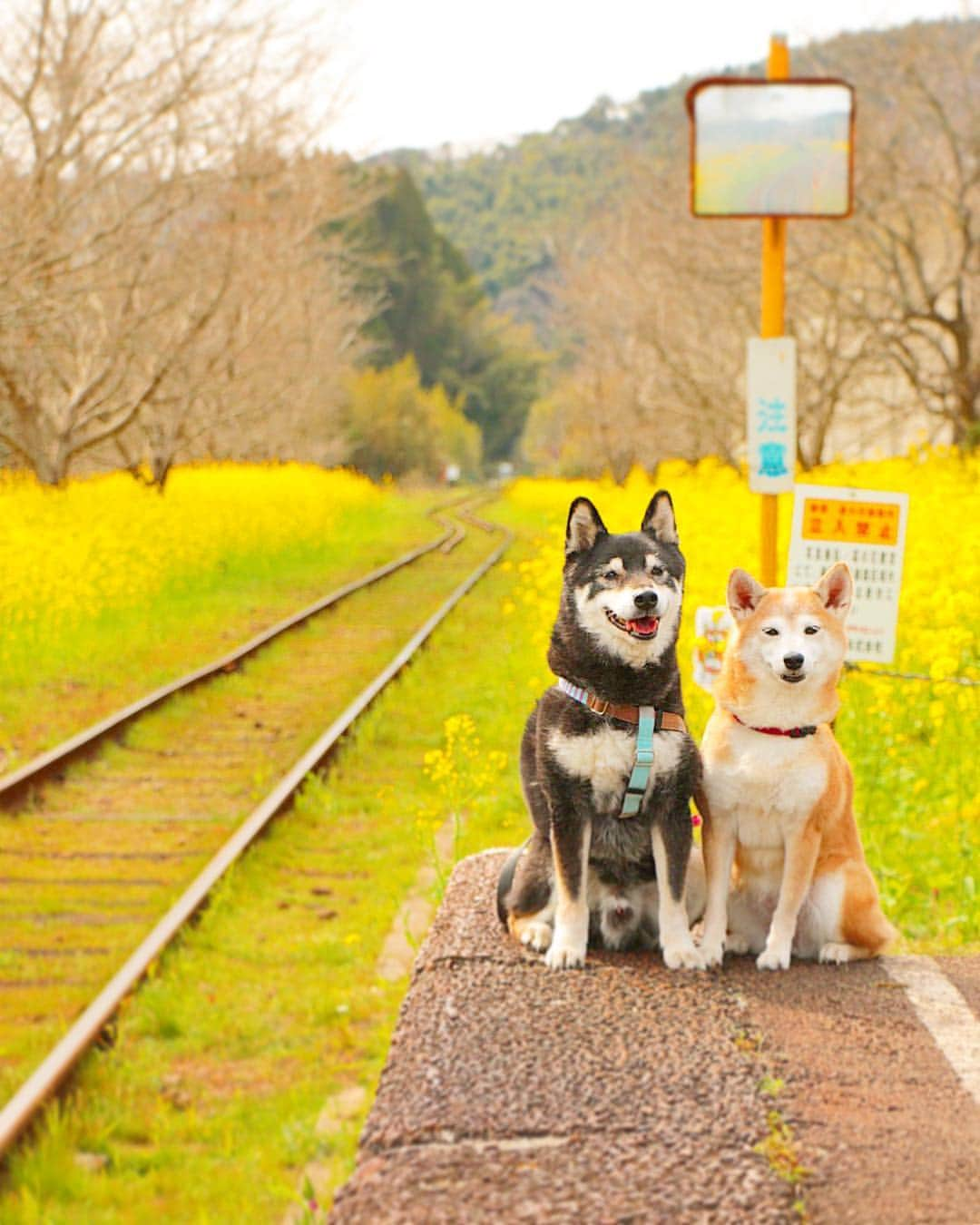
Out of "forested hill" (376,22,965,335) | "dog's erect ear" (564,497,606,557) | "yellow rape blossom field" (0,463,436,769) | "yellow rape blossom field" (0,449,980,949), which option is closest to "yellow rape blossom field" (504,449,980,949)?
"yellow rape blossom field" (0,449,980,949)

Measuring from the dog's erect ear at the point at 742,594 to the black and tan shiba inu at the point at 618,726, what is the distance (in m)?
0.19

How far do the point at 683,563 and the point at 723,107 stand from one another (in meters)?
2.89

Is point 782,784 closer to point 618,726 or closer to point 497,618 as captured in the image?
point 618,726

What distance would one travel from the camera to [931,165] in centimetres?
1683

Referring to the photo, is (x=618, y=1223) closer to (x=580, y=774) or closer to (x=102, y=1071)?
(x=580, y=774)

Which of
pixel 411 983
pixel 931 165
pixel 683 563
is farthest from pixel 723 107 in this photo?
pixel 931 165

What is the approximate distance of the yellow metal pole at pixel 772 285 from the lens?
6.33 meters

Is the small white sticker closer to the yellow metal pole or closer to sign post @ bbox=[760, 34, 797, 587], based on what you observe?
sign post @ bbox=[760, 34, 797, 587]

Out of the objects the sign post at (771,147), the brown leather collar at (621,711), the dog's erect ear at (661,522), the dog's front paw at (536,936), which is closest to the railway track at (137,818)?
the dog's front paw at (536,936)

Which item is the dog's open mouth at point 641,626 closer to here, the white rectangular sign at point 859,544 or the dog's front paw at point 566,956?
the dog's front paw at point 566,956

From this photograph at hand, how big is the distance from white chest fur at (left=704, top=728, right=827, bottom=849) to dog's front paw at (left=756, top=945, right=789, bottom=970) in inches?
12.6

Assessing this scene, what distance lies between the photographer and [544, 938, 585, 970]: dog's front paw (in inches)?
155

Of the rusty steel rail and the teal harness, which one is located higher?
the teal harness

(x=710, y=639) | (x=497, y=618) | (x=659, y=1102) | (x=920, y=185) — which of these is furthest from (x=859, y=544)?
(x=920, y=185)
